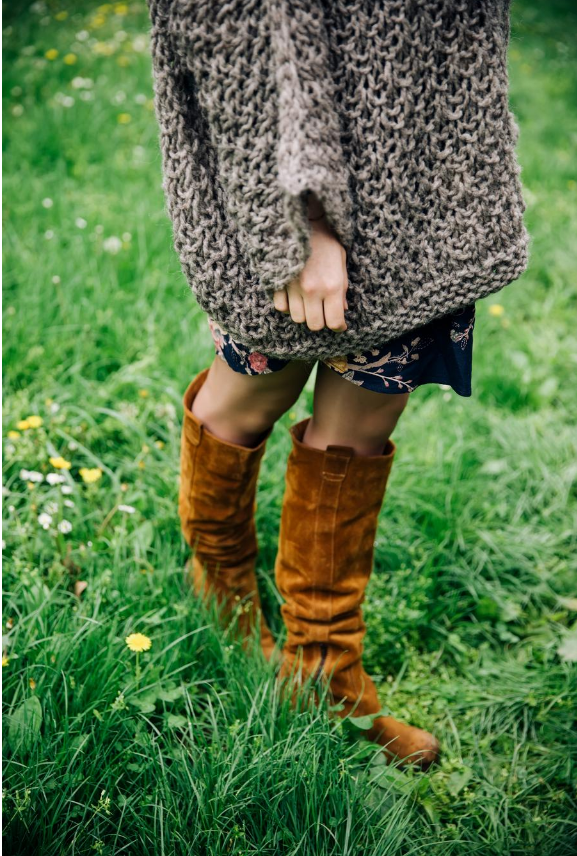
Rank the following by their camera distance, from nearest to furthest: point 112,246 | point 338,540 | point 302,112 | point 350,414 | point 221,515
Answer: point 302,112, point 350,414, point 338,540, point 221,515, point 112,246

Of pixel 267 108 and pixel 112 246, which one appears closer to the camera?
pixel 267 108

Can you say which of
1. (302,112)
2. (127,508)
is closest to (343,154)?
(302,112)

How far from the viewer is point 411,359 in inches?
46.3

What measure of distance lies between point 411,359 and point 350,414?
0.54 feet

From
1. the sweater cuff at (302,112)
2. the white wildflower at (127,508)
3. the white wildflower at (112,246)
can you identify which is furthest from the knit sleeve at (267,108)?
the white wildflower at (112,246)

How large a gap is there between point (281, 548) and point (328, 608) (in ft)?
0.50

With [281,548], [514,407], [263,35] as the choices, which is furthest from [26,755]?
[514,407]

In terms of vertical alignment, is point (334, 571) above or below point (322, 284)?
below

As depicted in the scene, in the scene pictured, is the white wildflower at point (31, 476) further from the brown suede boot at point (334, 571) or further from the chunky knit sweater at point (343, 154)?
the chunky knit sweater at point (343, 154)

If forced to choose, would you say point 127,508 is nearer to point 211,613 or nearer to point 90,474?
point 90,474

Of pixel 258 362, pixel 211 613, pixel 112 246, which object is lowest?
pixel 211 613

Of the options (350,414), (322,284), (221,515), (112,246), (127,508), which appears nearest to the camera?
(322,284)

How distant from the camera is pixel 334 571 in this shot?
4.62ft

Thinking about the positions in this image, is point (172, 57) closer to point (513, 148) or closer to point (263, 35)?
point (263, 35)
